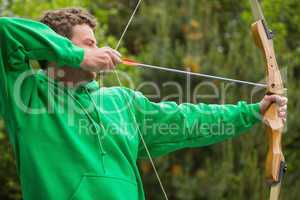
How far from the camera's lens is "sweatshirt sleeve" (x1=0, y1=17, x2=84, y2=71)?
8.04 feet

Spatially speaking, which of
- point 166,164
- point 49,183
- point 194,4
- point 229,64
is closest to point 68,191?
point 49,183

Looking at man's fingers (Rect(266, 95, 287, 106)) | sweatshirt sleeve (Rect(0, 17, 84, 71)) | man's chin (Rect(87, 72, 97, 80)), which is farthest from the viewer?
man's fingers (Rect(266, 95, 287, 106))

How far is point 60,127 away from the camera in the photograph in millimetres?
2600

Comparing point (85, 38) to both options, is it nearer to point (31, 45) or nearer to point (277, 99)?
point (31, 45)

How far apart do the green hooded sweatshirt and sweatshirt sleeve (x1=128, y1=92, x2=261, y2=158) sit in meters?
0.16

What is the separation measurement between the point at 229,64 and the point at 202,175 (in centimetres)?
133

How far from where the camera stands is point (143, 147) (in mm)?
3031

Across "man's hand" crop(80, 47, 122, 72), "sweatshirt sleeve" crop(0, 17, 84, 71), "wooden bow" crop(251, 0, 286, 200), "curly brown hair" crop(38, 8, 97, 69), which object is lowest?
"wooden bow" crop(251, 0, 286, 200)

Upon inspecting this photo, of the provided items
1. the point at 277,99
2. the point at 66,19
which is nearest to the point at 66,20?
the point at 66,19

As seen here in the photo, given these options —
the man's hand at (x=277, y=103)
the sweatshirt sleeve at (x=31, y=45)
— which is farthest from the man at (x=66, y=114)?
the man's hand at (x=277, y=103)

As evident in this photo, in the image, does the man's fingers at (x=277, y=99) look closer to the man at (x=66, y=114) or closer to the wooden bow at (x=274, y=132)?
the wooden bow at (x=274, y=132)

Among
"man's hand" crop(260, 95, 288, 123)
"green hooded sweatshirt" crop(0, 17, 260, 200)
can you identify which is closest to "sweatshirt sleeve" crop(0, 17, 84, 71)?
"green hooded sweatshirt" crop(0, 17, 260, 200)

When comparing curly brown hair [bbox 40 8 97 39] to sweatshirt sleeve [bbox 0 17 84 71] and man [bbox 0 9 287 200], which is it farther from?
sweatshirt sleeve [bbox 0 17 84 71]

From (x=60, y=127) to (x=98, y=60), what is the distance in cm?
28
